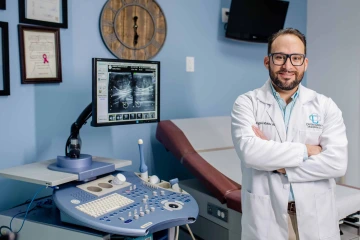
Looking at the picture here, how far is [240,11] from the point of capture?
119 inches

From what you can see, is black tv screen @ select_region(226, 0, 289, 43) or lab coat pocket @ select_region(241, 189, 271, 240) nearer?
lab coat pocket @ select_region(241, 189, 271, 240)

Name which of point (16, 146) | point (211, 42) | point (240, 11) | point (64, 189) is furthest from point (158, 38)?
point (64, 189)

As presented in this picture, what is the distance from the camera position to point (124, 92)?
1.90 metres

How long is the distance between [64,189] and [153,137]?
111 centimetres

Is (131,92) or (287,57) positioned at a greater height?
(287,57)

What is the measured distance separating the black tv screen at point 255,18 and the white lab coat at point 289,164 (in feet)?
4.98

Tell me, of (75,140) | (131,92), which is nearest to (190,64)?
(131,92)

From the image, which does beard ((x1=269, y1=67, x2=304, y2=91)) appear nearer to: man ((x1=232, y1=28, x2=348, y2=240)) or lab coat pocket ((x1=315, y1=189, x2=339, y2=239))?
man ((x1=232, y1=28, x2=348, y2=240))

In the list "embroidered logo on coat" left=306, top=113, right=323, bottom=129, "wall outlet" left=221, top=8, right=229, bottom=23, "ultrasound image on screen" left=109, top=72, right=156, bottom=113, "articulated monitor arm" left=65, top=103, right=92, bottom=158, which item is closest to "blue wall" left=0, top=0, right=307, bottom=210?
"wall outlet" left=221, top=8, right=229, bottom=23

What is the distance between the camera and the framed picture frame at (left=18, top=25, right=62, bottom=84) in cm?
208

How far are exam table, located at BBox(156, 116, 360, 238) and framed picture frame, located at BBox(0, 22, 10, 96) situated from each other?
966mm

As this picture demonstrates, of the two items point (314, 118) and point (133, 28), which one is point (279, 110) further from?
point (133, 28)

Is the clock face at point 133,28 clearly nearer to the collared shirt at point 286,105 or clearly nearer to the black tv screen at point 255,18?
the black tv screen at point 255,18

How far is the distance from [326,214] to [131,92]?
3.51 feet
